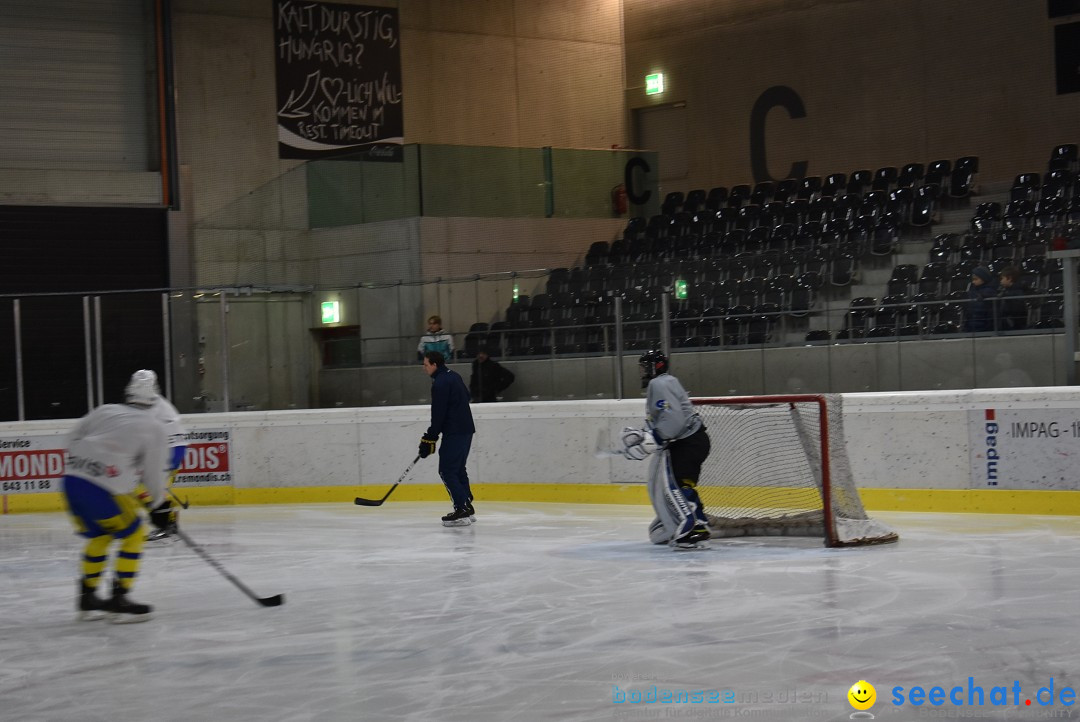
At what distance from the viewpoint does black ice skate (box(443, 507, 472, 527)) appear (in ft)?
36.7

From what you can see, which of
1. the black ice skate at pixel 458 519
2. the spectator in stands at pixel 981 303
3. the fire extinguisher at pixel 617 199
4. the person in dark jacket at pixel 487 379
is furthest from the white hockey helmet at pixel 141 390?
the fire extinguisher at pixel 617 199

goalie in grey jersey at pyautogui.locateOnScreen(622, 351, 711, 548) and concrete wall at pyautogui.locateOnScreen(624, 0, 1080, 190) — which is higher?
concrete wall at pyautogui.locateOnScreen(624, 0, 1080, 190)

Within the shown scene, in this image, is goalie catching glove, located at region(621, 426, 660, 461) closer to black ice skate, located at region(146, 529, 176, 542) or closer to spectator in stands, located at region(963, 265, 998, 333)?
spectator in stands, located at region(963, 265, 998, 333)

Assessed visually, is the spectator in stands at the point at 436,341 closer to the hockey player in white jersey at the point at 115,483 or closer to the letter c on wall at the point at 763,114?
the hockey player in white jersey at the point at 115,483

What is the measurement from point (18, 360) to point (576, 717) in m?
11.2

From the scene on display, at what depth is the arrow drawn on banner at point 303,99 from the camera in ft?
69.8

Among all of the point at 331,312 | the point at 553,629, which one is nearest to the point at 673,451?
the point at 553,629

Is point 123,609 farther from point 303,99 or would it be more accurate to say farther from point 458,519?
point 303,99

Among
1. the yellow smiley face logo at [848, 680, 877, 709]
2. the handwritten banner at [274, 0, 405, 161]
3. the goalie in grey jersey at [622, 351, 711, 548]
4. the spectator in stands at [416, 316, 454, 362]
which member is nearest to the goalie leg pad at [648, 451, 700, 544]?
the goalie in grey jersey at [622, 351, 711, 548]

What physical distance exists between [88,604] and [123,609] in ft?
0.66

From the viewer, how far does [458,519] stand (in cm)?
1121

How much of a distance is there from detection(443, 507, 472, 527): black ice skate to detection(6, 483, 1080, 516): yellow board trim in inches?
72.8

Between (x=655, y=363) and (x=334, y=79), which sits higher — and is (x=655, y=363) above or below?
below

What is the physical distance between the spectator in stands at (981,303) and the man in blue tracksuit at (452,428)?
4187mm
